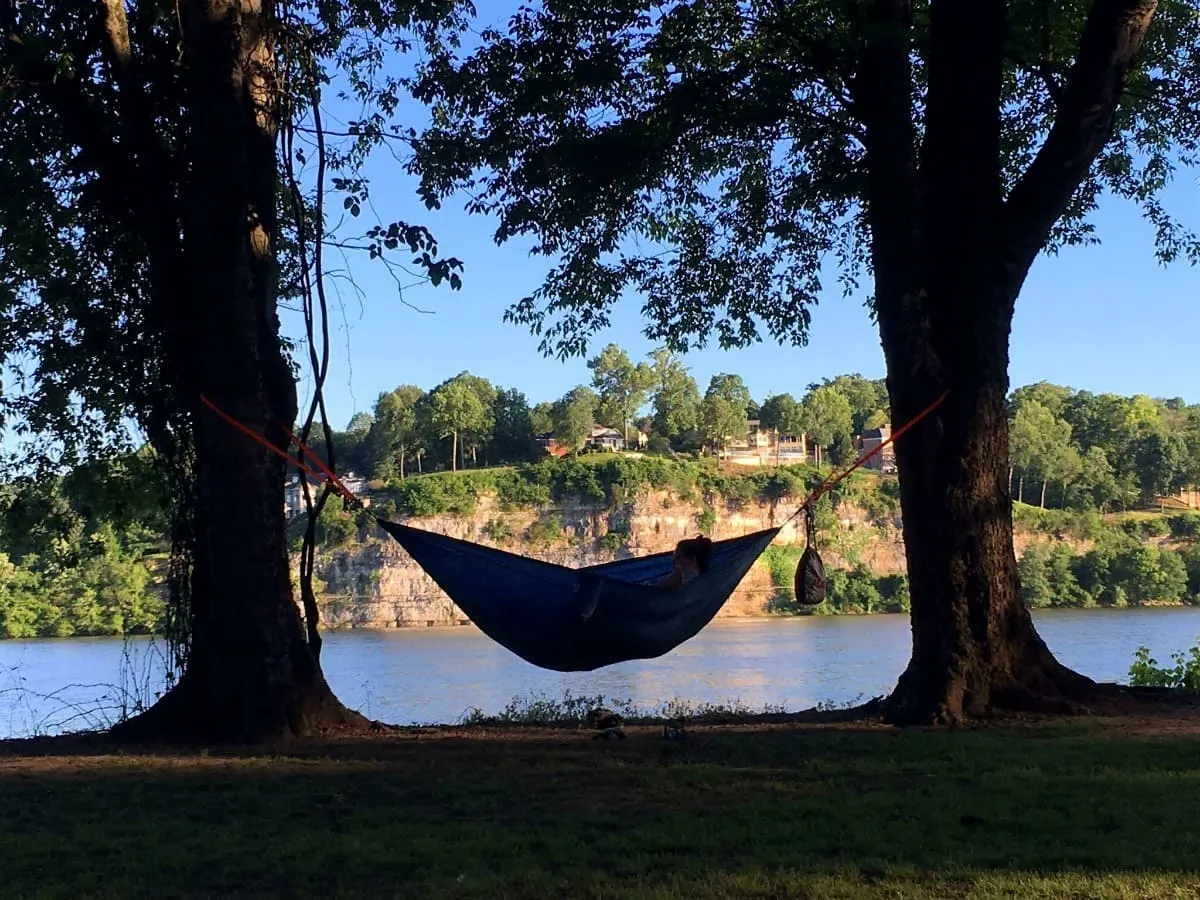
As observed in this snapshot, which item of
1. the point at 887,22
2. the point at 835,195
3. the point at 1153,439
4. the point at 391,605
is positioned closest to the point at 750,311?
the point at 835,195

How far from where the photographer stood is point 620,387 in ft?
220

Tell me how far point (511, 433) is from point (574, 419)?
4165 millimetres

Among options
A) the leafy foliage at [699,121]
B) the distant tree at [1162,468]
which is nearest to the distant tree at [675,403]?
the distant tree at [1162,468]

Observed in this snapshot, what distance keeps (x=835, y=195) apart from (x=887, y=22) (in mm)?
2089

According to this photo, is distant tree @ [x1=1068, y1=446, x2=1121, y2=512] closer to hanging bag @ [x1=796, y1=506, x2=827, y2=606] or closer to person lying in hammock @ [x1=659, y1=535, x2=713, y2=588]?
hanging bag @ [x1=796, y1=506, x2=827, y2=606]

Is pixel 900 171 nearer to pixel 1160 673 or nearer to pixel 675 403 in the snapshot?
pixel 1160 673

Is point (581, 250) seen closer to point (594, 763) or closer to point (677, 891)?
point (594, 763)

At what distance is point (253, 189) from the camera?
5.46m

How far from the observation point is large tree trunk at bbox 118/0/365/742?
202 inches

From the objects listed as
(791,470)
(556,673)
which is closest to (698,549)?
(556,673)

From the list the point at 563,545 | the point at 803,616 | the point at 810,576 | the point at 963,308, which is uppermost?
the point at 963,308

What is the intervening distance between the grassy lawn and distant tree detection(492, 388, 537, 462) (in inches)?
2503

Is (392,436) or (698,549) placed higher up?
(392,436)

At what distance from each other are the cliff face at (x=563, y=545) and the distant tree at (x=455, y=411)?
30.8ft
